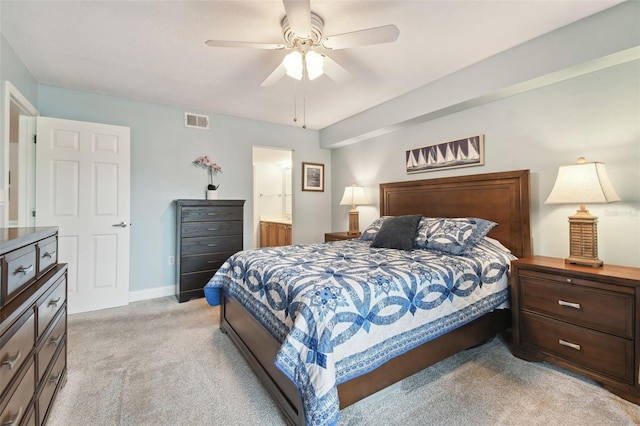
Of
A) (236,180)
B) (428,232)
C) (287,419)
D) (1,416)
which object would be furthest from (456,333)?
(236,180)

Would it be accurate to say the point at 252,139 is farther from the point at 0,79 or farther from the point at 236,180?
the point at 0,79

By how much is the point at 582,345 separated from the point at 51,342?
3.12 metres

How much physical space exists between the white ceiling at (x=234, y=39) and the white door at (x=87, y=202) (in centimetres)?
59

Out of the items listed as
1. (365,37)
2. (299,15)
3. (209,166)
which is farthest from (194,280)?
(365,37)

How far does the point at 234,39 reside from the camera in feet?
7.22

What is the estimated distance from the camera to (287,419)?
1461 mm

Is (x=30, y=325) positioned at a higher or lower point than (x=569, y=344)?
higher

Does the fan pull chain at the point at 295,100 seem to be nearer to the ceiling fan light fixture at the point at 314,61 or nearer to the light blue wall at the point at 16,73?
the ceiling fan light fixture at the point at 314,61

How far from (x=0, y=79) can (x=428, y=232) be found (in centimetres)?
375

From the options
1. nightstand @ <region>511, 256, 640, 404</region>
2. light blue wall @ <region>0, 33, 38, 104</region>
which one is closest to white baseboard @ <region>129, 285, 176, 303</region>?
light blue wall @ <region>0, 33, 38, 104</region>

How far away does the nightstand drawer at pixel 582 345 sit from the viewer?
5.39ft

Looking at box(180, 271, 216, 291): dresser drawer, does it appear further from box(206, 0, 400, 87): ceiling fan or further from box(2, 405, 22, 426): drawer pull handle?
box(206, 0, 400, 87): ceiling fan

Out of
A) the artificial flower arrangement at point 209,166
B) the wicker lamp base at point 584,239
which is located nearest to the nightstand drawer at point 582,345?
the wicker lamp base at point 584,239

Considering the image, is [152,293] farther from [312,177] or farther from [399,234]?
[399,234]
